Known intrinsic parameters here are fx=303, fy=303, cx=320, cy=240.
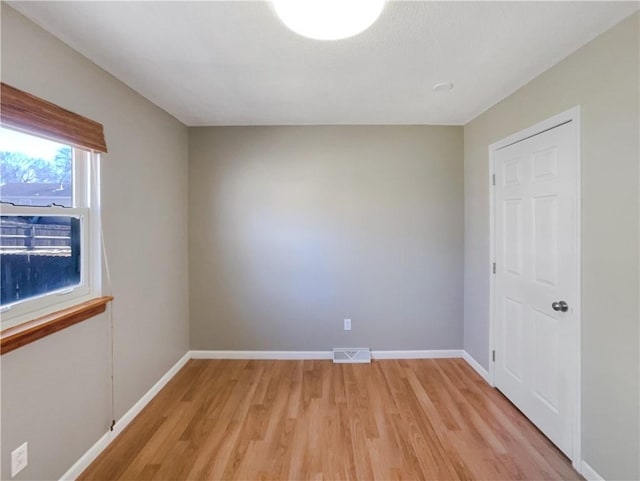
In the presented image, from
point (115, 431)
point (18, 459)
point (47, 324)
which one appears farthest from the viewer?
point (115, 431)

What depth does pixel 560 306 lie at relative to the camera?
6.12ft

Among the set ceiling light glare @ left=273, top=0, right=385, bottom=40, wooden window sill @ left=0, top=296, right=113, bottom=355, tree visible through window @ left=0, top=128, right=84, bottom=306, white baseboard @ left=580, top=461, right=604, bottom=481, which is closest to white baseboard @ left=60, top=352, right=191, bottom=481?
wooden window sill @ left=0, top=296, right=113, bottom=355

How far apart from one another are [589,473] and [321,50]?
281cm

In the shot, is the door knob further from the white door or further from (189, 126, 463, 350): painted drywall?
(189, 126, 463, 350): painted drywall

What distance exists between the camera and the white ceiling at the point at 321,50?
1430 millimetres

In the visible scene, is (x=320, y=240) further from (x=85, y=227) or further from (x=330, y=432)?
(x=85, y=227)

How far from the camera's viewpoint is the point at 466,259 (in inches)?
124

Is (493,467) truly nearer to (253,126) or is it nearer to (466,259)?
(466,259)

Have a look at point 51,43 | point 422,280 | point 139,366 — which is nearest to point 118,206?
point 51,43

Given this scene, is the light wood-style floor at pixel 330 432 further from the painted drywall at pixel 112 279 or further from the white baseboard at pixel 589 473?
the painted drywall at pixel 112 279

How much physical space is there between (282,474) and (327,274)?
178 cm

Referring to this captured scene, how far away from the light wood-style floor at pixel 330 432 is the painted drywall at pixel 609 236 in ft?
1.43

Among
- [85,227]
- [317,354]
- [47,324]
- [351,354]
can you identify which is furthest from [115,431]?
[351,354]

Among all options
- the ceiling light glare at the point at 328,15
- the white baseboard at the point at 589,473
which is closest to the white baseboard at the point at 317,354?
the white baseboard at the point at 589,473
